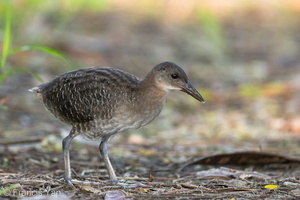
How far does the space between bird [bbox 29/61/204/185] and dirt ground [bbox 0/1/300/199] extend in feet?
1.36

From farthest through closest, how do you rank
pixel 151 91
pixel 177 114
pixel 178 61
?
1. pixel 178 61
2. pixel 177 114
3. pixel 151 91

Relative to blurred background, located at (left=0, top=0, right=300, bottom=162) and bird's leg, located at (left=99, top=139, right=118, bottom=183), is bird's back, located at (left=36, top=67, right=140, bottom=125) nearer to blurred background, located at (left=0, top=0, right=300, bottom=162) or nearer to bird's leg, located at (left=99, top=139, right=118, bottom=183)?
bird's leg, located at (left=99, top=139, right=118, bottom=183)

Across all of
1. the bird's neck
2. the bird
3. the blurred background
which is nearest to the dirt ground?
the blurred background

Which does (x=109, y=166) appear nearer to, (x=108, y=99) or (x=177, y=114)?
(x=108, y=99)

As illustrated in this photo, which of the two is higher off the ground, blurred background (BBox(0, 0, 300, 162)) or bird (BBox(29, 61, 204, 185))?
blurred background (BBox(0, 0, 300, 162))

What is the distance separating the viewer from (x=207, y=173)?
506 cm

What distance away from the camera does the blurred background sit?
23.0 ft

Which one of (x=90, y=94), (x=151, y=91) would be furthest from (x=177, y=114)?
(x=90, y=94)

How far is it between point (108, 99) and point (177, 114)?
360 cm

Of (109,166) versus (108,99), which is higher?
(108,99)

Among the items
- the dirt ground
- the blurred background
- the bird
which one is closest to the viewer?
the dirt ground

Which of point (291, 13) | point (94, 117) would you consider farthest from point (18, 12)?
point (291, 13)

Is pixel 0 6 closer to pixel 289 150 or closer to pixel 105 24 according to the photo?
pixel 105 24

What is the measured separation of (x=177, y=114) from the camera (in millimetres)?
8555
